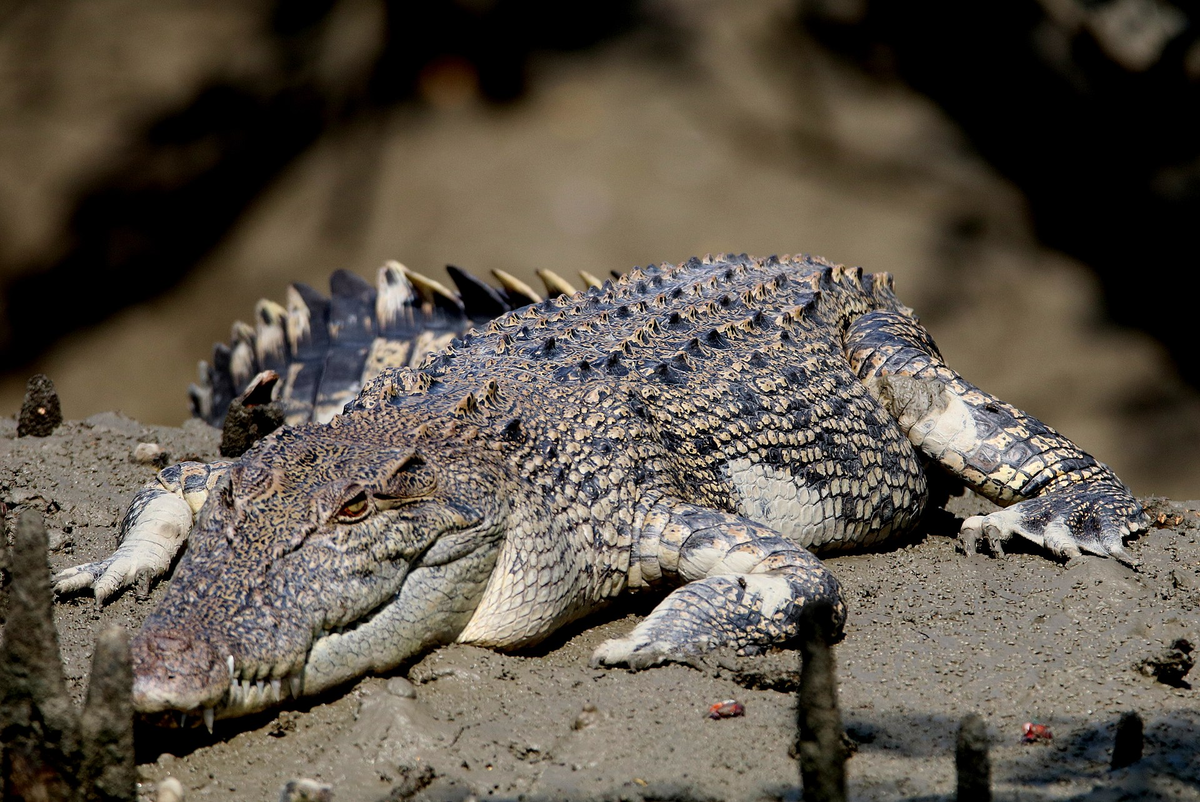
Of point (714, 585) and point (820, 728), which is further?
point (714, 585)

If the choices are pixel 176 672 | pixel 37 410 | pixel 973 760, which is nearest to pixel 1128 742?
pixel 973 760

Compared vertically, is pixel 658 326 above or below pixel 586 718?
above

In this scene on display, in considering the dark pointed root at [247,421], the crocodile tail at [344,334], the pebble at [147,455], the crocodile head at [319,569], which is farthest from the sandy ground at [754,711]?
the crocodile tail at [344,334]

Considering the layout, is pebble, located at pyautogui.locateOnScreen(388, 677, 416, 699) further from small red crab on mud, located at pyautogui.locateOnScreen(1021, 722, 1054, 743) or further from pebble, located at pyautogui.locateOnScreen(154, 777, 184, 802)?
small red crab on mud, located at pyautogui.locateOnScreen(1021, 722, 1054, 743)

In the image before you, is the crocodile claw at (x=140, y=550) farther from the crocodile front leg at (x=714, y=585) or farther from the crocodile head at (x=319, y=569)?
the crocodile front leg at (x=714, y=585)

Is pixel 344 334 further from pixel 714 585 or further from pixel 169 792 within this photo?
pixel 169 792

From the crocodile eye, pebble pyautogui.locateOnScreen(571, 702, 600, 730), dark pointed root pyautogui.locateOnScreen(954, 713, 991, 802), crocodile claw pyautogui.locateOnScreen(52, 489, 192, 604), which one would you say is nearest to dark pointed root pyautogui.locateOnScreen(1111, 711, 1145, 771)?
dark pointed root pyautogui.locateOnScreen(954, 713, 991, 802)

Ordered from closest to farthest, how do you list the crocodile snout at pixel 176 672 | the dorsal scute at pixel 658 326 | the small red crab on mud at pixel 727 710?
the crocodile snout at pixel 176 672
the small red crab on mud at pixel 727 710
the dorsal scute at pixel 658 326
